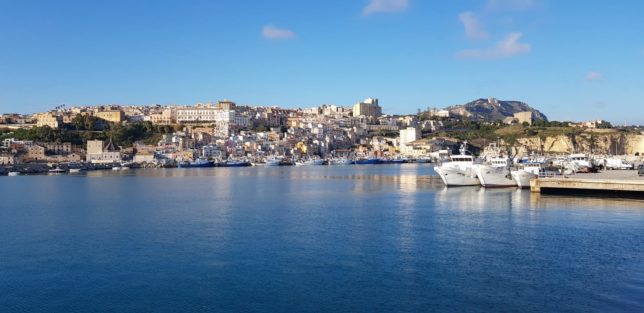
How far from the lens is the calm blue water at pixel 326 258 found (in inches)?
422

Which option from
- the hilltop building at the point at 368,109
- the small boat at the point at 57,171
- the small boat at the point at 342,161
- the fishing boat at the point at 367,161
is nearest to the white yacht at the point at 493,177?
the small boat at the point at 57,171

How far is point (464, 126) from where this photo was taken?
419 feet

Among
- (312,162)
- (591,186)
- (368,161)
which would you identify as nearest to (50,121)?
(312,162)

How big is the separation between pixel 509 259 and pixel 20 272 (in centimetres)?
1091

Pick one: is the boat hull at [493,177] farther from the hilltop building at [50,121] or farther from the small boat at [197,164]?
the hilltop building at [50,121]

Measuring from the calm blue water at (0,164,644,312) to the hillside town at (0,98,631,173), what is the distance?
56.3 meters

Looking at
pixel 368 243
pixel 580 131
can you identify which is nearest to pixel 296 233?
pixel 368 243

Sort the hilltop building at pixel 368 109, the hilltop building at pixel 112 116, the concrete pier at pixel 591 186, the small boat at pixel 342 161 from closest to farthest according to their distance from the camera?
the concrete pier at pixel 591 186 < the small boat at pixel 342 161 < the hilltop building at pixel 112 116 < the hilltop building at pixel 368 109

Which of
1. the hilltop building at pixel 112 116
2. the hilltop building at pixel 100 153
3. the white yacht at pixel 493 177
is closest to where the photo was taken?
the white yacht at pixel 493 177

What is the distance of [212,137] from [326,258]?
88.5 meters

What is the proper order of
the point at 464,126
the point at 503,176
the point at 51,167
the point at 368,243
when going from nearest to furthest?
the point at 368,243 → the point at 503,176 → the point at 51,167 → the point at 464,126

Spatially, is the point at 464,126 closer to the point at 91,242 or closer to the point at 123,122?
the point at 123,122

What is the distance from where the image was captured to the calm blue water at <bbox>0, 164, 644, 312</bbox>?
1073 centimetres

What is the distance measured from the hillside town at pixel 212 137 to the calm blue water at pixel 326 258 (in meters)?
56.3
